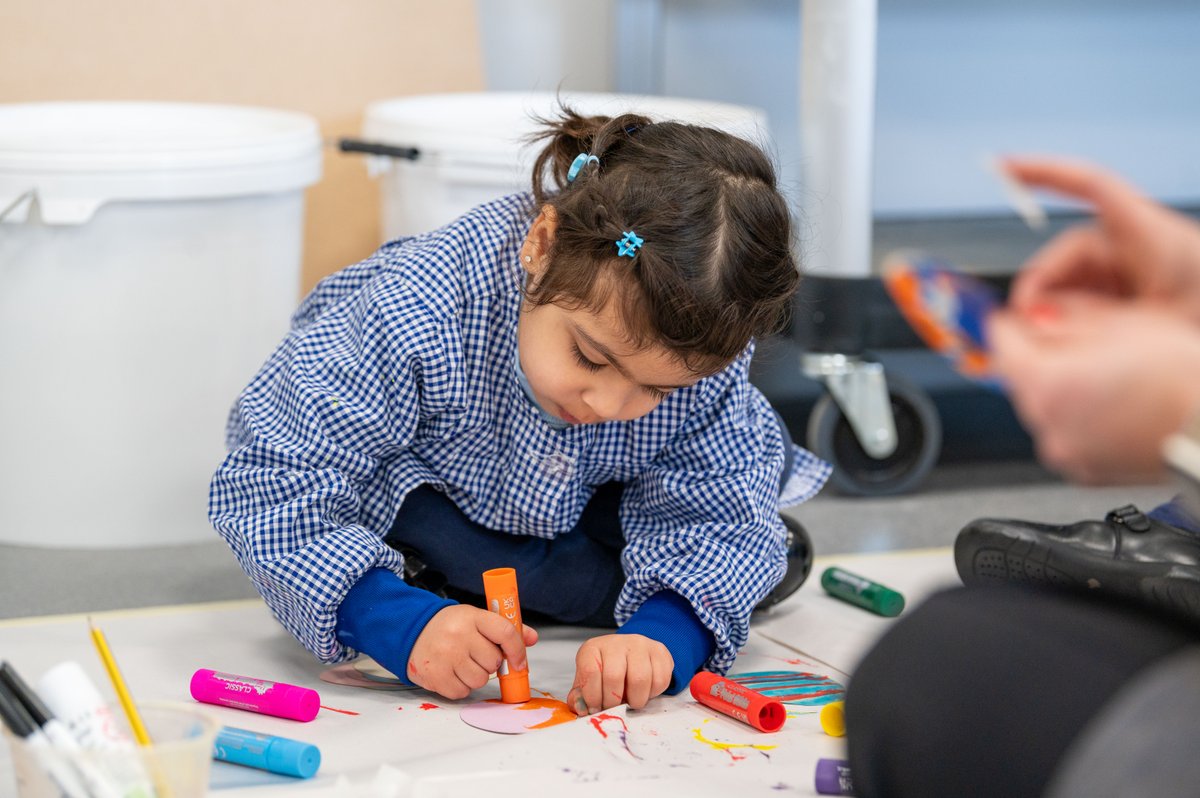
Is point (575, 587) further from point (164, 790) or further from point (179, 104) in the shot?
point (179, 104)

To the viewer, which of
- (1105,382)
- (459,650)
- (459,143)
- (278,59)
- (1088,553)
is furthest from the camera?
(278,59)

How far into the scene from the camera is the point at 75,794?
0.55 meters

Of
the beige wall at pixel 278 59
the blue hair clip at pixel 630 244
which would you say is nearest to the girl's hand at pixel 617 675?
the blue hair clip at pixel 630 244

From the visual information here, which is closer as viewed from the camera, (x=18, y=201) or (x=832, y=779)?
(x=832, y=779)

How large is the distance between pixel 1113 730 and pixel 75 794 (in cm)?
40

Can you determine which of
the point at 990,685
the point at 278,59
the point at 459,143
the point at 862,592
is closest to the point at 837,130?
the point at 459,143

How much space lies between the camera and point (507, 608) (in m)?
0.87

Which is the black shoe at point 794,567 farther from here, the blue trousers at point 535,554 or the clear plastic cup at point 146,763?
the clear plastic cup at point 146,763

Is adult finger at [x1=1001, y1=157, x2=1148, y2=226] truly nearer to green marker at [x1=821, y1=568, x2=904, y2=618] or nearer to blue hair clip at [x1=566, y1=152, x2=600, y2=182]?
blue hair clip at [x1=566, y1=152, x2=600, y2=182]

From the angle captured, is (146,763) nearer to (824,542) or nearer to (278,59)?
(824,542)

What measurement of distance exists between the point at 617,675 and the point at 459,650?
0.33 ft

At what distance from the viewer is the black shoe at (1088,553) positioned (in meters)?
0.94

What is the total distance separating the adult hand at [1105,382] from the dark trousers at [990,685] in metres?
0.08

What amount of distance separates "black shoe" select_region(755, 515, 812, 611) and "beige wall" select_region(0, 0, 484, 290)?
0.80m
